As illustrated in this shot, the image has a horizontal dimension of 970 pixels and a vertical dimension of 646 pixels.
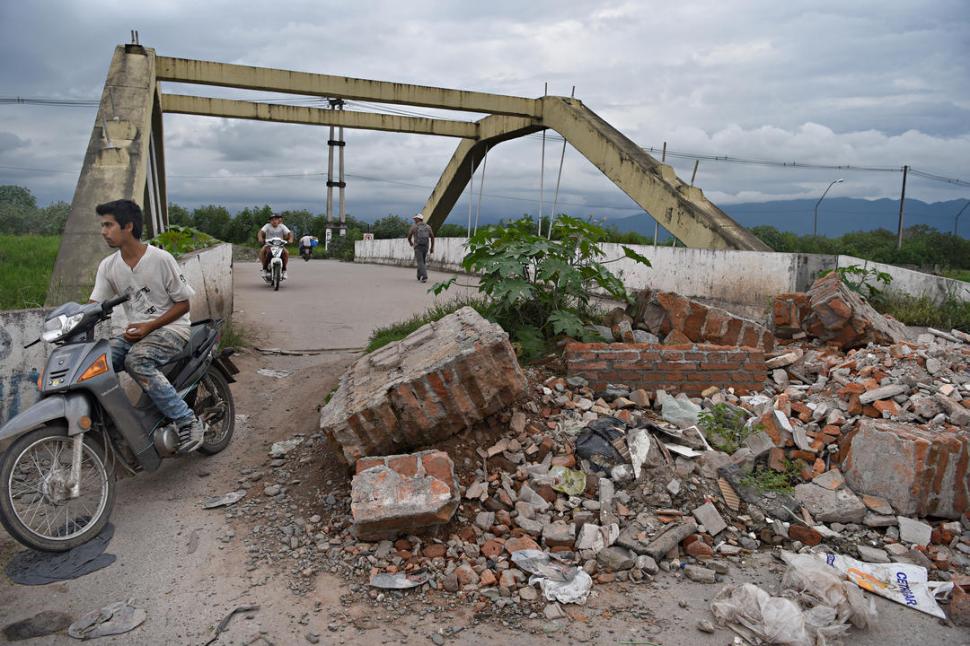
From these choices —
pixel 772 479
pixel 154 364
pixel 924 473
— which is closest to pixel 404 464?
pixel 154 364

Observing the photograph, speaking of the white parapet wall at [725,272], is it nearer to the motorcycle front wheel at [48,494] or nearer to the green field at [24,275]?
the green field at [24,275]

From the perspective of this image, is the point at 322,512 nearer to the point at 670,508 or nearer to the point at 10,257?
the point at 670,508

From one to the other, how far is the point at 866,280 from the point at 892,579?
6.41m

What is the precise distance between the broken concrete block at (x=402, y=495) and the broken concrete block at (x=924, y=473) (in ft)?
8.81

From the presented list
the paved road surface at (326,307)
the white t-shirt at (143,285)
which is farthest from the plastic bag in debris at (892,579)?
the paved road surface at (326,307)

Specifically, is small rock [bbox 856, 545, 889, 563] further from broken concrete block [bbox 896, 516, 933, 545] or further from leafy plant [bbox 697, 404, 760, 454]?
leafy plant [bbox 697, 404, 760, 454]

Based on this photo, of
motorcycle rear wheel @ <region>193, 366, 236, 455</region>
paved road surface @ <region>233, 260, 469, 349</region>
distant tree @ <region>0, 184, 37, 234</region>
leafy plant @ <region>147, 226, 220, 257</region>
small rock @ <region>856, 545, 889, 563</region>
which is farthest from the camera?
distant tree @ <region>0, 184, 37, 234</region>

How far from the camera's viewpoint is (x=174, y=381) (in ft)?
14.5

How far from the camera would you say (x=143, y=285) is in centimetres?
422

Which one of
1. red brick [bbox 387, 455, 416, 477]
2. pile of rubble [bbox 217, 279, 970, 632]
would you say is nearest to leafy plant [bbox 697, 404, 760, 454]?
pile of rubble [bbox 217, 279, 970, 632]

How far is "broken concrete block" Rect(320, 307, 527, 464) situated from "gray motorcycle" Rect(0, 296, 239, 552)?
1098 millimetres

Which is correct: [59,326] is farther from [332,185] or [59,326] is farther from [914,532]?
[332,185]

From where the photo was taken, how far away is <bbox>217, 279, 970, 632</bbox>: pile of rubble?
360 centimetres

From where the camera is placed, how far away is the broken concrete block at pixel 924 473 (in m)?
4.04
